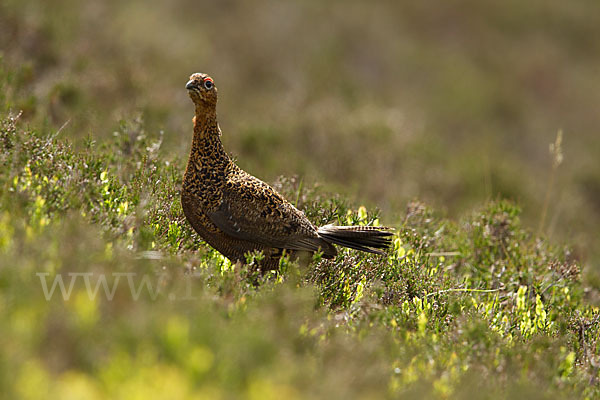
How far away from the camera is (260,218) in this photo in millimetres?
4566

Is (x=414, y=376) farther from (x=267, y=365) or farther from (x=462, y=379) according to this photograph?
(x=267, y=365)

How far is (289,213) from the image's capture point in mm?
4723

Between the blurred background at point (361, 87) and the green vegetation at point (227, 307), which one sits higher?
the blurred background at point (361, 87)

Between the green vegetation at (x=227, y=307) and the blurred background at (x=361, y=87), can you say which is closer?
the green vegetation at (x=227, y=307)

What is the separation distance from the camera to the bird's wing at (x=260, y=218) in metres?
4.44

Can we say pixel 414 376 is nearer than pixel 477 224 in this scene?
Yes

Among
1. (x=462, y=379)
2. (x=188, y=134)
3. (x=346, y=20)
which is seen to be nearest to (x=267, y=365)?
(x=462, y=379)

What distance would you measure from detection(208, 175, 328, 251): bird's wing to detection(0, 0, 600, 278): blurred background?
241cm

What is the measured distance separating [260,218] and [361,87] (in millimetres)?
13935

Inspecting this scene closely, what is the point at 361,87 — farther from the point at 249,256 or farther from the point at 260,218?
the point at 249,256

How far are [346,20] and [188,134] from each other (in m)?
13.1

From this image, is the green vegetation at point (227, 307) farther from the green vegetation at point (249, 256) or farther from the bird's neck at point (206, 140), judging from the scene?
the bird's neck at point (206, 140)

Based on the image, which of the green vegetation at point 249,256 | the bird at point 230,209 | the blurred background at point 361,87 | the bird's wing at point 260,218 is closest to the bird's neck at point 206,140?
the bird at point 230,209

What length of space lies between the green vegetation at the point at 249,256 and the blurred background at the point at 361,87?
9 cm
